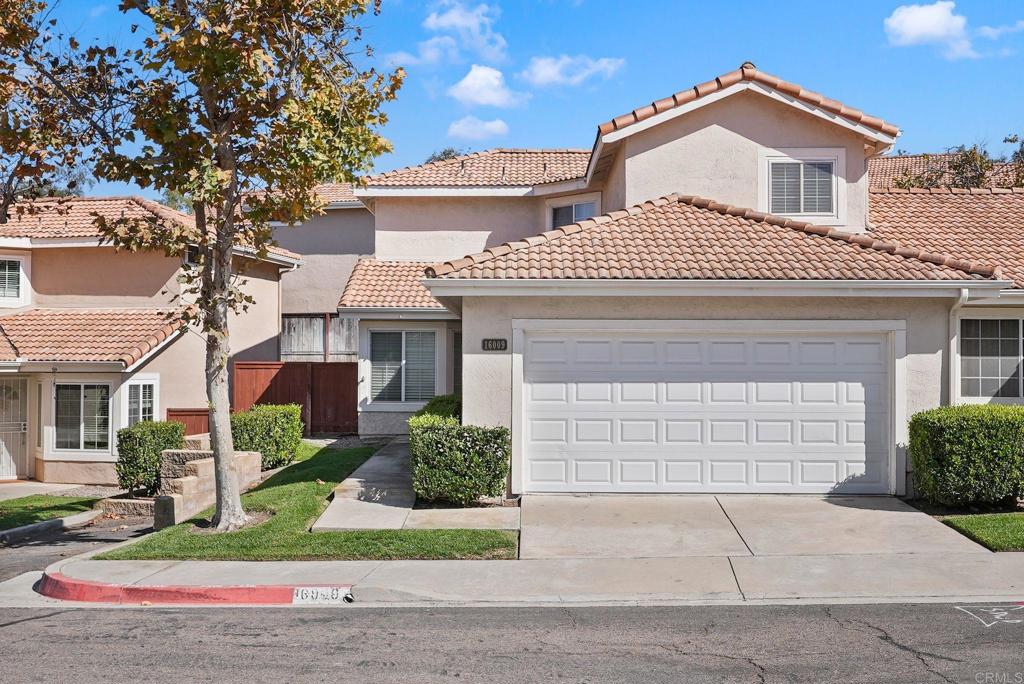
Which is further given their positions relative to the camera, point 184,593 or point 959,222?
point 959,222

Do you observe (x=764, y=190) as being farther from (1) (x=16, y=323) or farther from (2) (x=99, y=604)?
(1) (x=16, y=323)

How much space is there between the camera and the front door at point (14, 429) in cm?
2030

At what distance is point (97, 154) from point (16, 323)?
10.6 metres

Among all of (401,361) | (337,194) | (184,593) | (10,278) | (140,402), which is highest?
(337,194)

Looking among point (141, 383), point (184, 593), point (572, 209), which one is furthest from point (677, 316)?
point (141, 383)

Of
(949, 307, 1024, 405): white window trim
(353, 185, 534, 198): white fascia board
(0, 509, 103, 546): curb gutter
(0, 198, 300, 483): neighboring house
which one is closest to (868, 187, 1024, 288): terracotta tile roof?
(949, 307, 1024, 405): white window trim

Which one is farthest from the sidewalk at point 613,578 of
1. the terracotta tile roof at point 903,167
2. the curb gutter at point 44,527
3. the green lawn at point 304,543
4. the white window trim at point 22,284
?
the terracotta tile roof at point 903,167

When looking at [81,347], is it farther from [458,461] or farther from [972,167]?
[972,167]

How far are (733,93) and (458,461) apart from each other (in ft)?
27.4

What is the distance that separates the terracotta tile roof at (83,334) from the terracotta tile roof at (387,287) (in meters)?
3.81

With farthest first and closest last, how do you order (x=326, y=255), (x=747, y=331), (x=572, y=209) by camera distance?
(x=326, y=255), (x=572, y=209), (x=747, y=331)

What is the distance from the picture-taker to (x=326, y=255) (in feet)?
95.1

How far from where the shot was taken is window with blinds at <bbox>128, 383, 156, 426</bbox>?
65.7ft

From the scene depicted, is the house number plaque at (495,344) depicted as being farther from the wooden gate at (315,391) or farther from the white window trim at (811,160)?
the wooden gate at (315,391)
